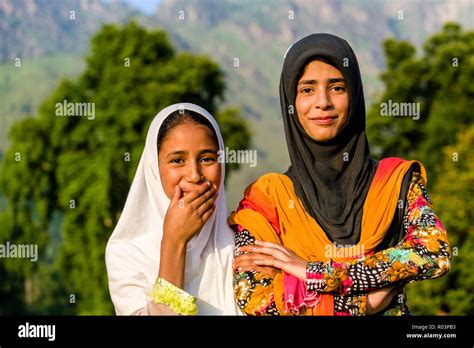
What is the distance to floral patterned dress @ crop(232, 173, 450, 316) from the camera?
285 centimetres

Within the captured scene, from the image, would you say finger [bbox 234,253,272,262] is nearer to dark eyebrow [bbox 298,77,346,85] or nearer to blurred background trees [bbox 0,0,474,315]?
dark eyebrow [bbox 298,77,346,85]

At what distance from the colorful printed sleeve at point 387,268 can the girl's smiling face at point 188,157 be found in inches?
17.2

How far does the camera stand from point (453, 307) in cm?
1326

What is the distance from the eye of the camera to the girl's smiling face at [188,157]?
2.97 meters

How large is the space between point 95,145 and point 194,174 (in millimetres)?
17237

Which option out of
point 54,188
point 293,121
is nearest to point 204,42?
point 54,188

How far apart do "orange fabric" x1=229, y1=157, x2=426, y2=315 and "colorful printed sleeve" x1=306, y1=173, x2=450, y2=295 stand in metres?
0.07

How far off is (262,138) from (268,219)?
3051 cm

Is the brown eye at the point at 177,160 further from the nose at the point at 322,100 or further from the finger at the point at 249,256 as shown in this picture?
the nose at the point at 322,100

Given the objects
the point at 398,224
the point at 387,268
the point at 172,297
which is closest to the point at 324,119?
the point at 398,224

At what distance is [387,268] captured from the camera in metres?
2.85

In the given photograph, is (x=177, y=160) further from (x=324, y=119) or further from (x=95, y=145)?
(x=95, y=145)

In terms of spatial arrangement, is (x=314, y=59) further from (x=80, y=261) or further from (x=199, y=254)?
(x=80, y=261)
